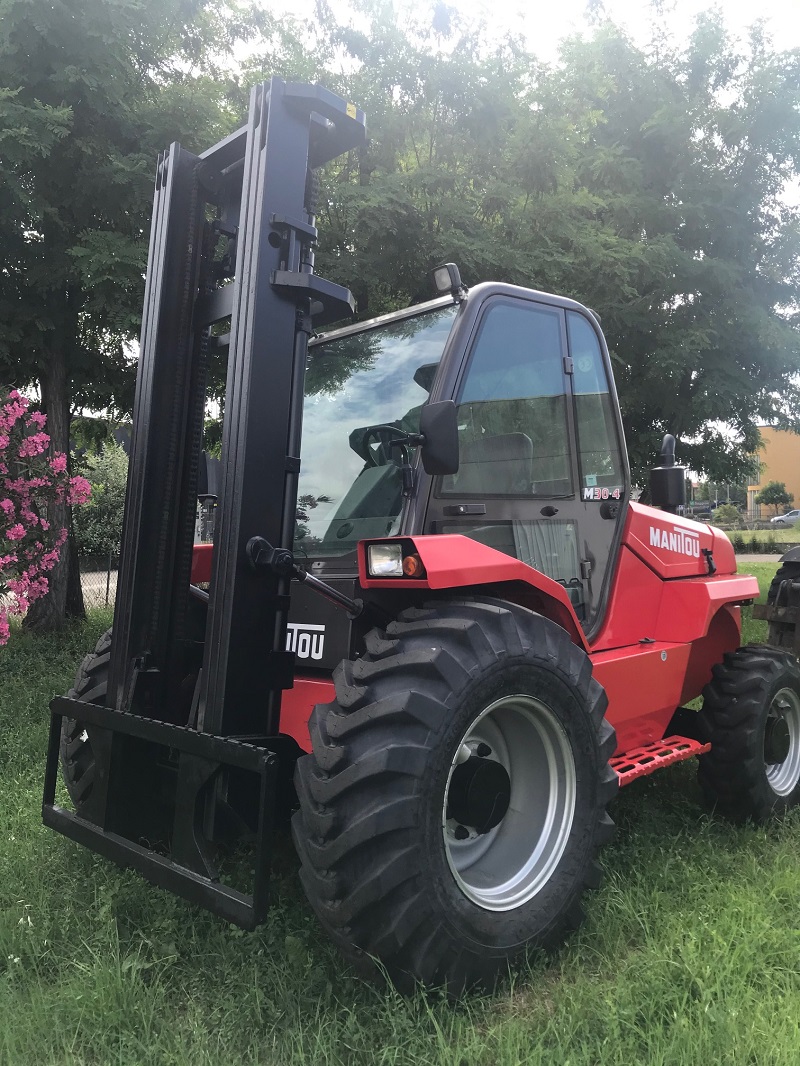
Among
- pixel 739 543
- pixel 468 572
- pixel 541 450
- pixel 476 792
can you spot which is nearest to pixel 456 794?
pixel 476 792

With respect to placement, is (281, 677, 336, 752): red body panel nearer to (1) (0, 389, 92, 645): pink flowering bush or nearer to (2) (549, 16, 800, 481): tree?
(1) (0, 389, 92, 645): pink flowering bush

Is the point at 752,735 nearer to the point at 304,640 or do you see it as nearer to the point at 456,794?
the point at 456,794

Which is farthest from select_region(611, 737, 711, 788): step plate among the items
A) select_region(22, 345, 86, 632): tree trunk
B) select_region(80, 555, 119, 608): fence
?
select_region(80, 555, 119, 608): fence

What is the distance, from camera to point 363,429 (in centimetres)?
343

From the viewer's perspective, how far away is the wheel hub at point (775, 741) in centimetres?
429

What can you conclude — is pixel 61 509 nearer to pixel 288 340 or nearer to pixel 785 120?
pixel 288 340

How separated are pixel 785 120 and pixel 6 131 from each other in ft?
32.0

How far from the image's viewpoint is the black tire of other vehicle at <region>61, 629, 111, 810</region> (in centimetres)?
328

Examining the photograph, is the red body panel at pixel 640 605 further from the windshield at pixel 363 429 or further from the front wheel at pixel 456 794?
the windshield at pixel 363 429

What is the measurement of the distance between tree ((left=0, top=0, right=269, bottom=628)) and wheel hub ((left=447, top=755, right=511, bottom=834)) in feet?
19.1

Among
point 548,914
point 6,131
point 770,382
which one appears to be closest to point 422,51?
point 6,131

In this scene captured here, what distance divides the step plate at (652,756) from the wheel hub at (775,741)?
1.33 ft

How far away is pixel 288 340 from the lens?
292 centimetres

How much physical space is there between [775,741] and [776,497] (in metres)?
66.4
